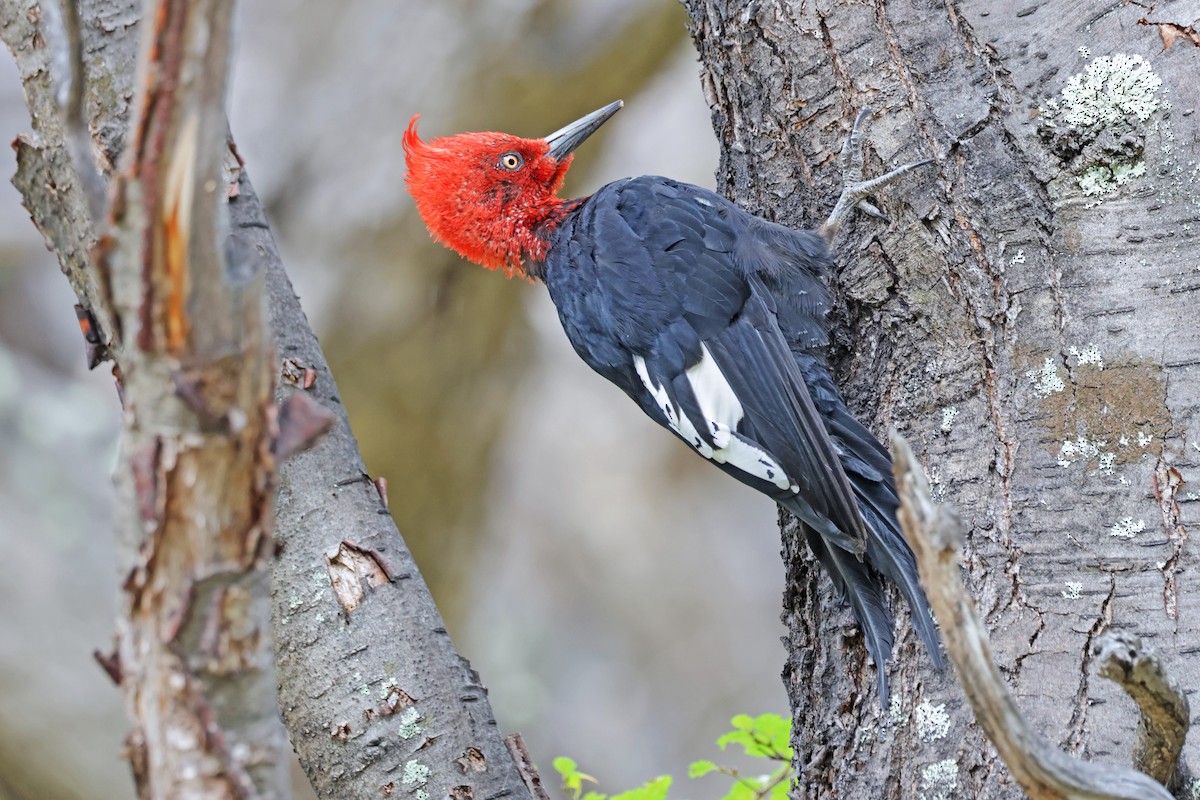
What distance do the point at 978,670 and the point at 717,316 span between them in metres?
1.37

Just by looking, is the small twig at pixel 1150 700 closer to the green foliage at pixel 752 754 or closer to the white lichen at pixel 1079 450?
the white lichen at pixel 1079 450

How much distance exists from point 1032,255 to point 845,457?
50cm

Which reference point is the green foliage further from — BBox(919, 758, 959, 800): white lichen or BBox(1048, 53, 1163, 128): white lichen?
BBox(1048, 53, 1163, 128): white lichen

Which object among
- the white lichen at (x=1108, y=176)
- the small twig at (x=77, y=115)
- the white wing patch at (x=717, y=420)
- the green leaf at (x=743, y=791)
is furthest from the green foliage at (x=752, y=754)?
the small twig at (x=77, y=115)

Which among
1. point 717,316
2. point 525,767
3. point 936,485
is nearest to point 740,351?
point 717,316

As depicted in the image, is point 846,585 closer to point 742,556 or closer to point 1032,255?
point 1032,255

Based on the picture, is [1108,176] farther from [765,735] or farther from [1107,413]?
[765,735]

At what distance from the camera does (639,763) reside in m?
8.10

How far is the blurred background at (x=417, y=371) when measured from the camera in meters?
5.06

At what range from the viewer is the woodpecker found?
6.32 ft

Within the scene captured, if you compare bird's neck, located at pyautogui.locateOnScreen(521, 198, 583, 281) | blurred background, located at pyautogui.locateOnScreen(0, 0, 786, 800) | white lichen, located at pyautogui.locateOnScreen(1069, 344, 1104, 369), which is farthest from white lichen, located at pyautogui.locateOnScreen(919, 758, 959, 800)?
blurred background, located at pyautogui.locateOnScreen(0, 0, 786, 800)

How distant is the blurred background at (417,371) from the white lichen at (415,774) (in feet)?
11.4

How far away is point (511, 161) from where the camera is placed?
289cm

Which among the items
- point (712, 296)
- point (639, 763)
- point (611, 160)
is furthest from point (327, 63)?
point (639, 763)
